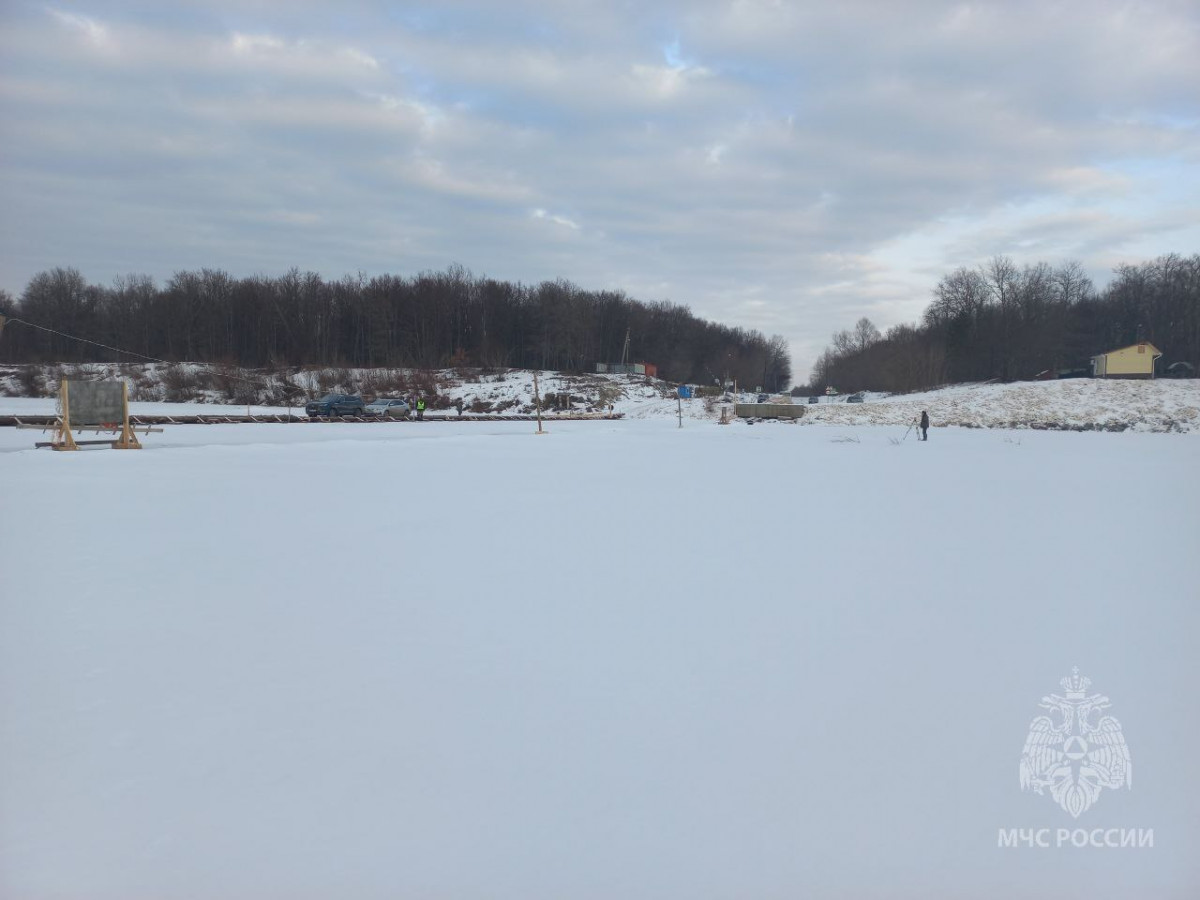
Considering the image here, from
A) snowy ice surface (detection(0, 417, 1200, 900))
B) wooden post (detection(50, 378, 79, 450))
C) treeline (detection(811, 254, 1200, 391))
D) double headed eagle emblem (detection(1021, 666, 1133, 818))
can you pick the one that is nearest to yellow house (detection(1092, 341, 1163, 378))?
treeline (detection(811, 254, 1200, 391))

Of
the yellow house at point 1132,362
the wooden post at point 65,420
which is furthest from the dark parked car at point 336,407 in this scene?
the yellow house at point 1132,362

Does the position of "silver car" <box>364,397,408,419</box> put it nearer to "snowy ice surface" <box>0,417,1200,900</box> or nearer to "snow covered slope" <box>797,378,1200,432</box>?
"snow covered slope" <box>797,378,1200,432</box>

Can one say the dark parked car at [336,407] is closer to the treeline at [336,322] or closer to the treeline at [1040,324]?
the treeline at [336,322]

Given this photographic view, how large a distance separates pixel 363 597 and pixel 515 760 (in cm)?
327

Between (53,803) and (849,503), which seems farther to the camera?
(849,503)

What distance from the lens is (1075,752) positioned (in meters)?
4.53

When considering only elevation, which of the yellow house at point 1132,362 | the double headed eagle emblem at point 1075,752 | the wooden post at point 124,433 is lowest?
the double headed eagle emblem at point 1075,752

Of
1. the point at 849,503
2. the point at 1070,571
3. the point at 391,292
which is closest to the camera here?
the point at 1070,571

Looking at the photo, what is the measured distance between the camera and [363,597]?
700 centimetres

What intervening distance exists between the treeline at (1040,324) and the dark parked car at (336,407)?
187 feet

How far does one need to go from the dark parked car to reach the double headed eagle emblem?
1747 inches

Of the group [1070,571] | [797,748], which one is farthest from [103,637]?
[1070,571]

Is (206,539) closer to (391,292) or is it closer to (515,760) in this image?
(515,760)

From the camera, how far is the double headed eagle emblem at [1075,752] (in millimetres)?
4211
